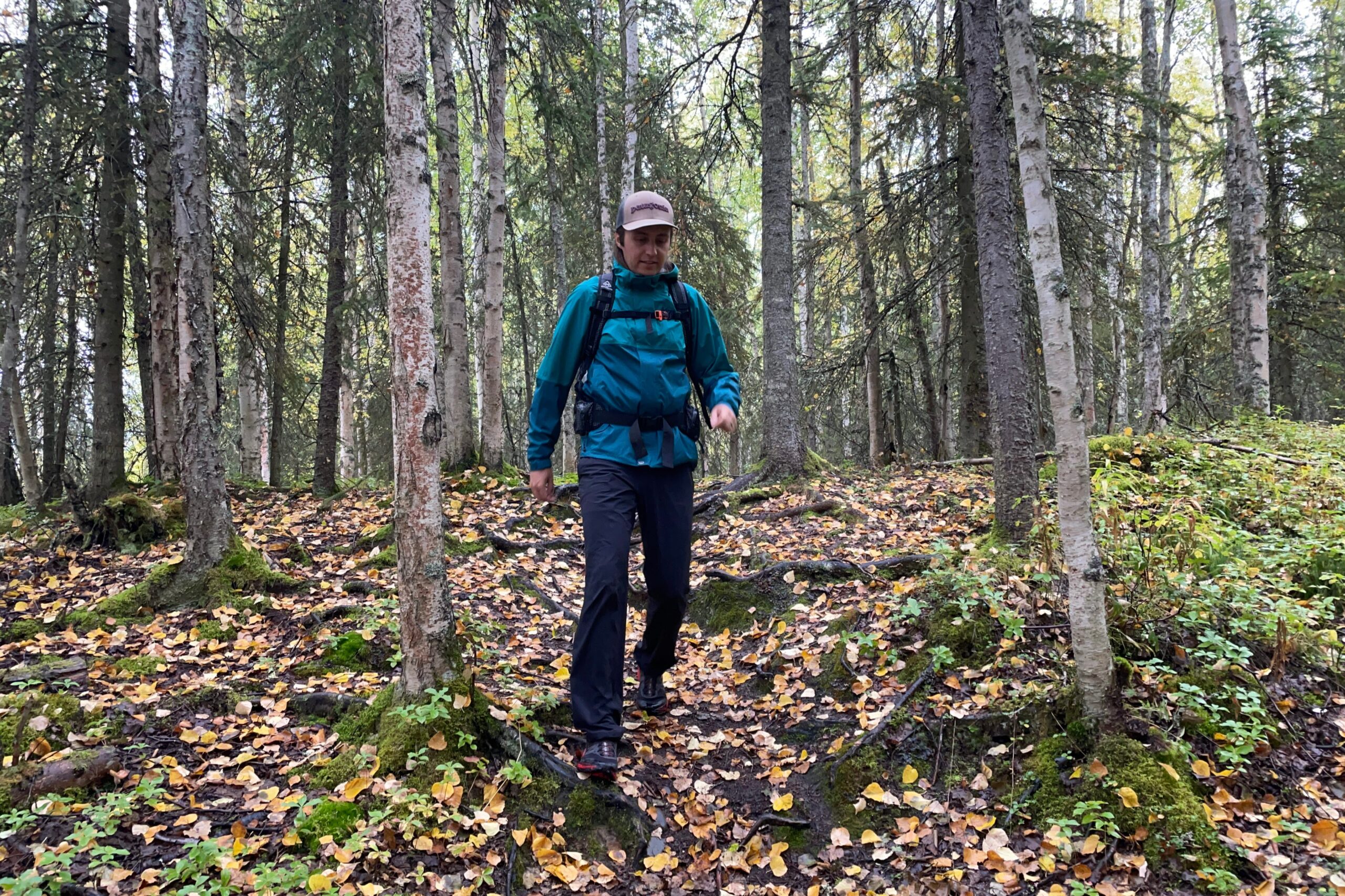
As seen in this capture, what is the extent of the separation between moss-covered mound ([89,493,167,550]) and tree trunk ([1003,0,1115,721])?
24.4ft

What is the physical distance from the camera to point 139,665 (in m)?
3.84

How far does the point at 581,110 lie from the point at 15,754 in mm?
8371

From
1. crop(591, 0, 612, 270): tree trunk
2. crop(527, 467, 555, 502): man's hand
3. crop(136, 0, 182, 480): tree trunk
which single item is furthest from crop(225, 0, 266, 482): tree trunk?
crop(527, 467, 555, 502): man's hand

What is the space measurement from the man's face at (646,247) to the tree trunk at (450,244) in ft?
15.0

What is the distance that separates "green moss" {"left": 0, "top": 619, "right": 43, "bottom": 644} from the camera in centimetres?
440

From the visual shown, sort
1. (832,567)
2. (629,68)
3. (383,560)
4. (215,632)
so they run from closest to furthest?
(215,632) → (832,567) → (383,560) → (629,68)

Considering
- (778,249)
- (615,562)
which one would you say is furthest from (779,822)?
(778,249)

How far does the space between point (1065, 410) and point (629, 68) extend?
1206 cm

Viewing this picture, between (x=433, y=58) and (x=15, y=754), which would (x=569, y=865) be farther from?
(x=433, y=58)

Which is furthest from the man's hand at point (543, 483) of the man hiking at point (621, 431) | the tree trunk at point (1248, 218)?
the tree trunk at point (1248, 218)

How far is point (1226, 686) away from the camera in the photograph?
120 inches

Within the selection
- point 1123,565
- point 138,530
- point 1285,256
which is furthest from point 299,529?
point 1285,256

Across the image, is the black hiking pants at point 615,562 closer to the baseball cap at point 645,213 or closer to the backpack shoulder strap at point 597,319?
the backpack shoulder strap at point 597,319

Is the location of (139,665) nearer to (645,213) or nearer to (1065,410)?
(645,213)
